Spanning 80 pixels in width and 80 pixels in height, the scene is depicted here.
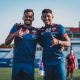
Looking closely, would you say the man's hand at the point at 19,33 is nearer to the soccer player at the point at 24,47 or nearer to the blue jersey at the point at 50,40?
the soccer player at the point at 24,47

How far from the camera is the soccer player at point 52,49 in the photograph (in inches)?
298

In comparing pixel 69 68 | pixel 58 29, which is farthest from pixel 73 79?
pixel 58 29

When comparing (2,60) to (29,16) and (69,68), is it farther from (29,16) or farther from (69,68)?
(29,16)

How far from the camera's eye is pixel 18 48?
7.55m

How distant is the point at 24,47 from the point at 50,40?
0.46m

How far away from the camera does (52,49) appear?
759 centimetres

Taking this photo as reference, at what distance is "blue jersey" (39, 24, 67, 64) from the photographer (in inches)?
299

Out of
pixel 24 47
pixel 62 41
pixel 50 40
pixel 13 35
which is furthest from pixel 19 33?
pixel 62 41

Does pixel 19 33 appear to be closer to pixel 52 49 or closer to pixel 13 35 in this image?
pixel 13 35

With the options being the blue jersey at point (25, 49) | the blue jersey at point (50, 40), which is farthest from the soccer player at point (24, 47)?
the blue jersey at point (50, 40)

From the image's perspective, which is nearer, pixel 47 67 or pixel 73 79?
pixel 47 67

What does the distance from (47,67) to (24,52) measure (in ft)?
1.54

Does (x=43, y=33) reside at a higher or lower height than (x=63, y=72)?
higher

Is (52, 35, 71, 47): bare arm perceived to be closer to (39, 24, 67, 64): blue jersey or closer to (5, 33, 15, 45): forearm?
(39, 24, 67, 64): blue jersey
